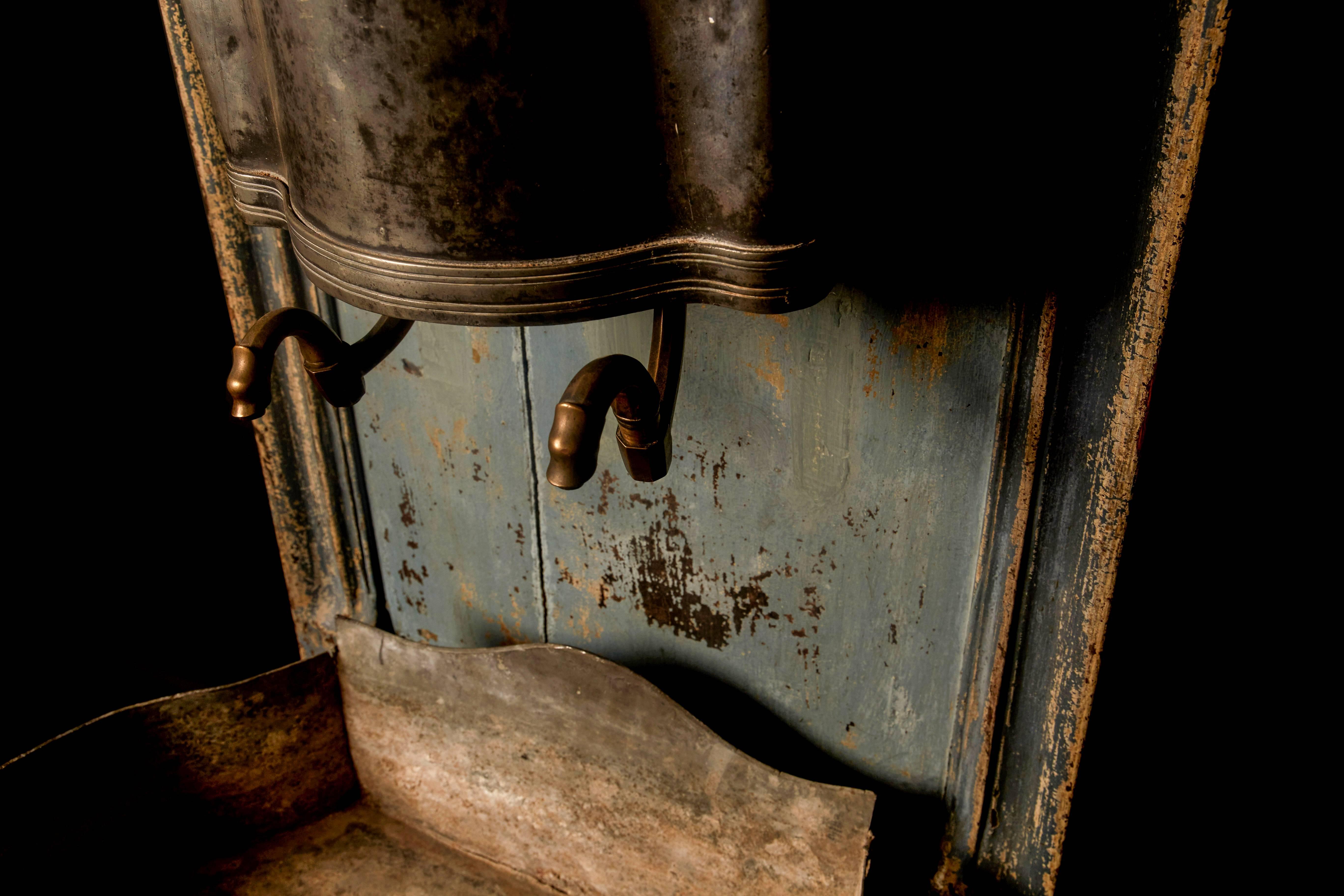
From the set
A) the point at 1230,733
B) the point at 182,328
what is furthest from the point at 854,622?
the point at 182,328

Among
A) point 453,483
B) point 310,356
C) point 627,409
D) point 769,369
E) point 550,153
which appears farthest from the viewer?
point 453,483

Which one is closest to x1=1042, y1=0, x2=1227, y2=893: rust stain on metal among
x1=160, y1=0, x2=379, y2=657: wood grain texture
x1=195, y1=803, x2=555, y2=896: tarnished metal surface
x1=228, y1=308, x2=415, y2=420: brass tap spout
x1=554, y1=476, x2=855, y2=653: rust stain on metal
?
x1=554, y1=476, x2=855, y2=653: rust stain on metal

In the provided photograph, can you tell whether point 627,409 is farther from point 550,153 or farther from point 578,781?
point 578,781

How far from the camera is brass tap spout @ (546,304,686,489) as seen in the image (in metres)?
0.55

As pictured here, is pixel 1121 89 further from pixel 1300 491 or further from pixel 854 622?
pixel 1300 491

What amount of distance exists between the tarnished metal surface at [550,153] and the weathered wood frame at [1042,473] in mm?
247

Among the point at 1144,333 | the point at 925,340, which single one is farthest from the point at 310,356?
the point at 1144,333

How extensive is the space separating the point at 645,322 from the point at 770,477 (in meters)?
0.18

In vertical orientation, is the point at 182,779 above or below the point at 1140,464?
below

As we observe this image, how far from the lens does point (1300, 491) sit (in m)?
1.29

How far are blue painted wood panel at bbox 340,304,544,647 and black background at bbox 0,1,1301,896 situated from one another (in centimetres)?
25

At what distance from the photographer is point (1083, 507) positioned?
2.40 ft

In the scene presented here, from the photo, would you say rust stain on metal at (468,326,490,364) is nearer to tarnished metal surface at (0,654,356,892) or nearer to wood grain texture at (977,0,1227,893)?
tarnished metal surface at (0,654,356,892)

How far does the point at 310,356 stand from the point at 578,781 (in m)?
0.55
